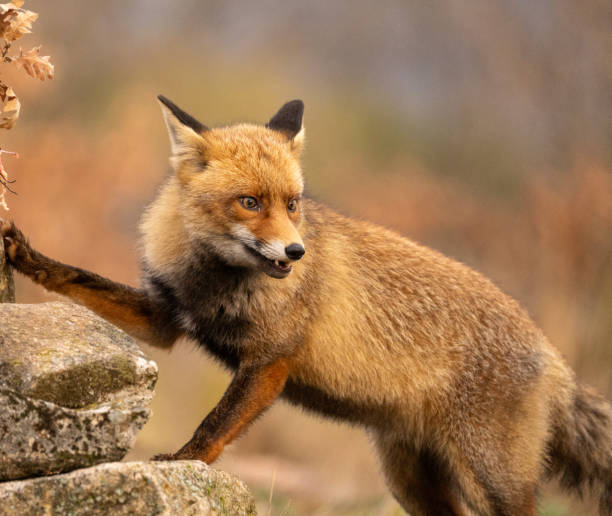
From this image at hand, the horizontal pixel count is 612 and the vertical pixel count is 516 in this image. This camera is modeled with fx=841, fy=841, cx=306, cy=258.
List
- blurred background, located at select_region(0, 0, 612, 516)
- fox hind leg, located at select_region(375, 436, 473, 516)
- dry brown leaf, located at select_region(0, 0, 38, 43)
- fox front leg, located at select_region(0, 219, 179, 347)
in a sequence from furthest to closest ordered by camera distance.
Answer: blurred background, located at select_region(0, 0, 612, 516)
fox hind leg, located at select_region(375, 436, 473, 516)
fox front leg, located at select_region(0, 219, 179, 347)
dry brown leaf, located at select_region(0, 0, 38, 43)

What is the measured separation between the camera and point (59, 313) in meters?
4.95

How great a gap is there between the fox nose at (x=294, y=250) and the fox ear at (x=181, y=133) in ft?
3.81

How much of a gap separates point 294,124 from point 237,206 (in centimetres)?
128

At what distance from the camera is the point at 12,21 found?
5.02 m

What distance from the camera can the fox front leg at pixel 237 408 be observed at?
5.48 meters

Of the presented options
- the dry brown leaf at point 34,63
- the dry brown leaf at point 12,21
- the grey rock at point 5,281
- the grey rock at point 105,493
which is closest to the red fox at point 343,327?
the grey rock at point 5,281

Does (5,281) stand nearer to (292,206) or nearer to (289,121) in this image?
(292,206)

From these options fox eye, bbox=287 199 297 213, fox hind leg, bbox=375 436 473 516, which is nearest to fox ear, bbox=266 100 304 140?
fox eye, bbox=287 199 297 213

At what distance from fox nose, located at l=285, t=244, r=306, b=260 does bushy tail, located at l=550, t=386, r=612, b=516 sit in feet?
10.6

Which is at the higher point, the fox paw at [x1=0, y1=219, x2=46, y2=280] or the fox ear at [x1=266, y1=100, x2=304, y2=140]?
the fox ear at [x1=266, y1=100, x2=304, y2=140]

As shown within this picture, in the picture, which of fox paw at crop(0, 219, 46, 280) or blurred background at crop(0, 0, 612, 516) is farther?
blurred background at crop(0, 0, 612, 516)

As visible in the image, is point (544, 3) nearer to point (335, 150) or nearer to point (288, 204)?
point (335, 150)

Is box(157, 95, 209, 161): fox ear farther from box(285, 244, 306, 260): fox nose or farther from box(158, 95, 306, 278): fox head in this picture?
box(285, 244, 306, 260): fox nose

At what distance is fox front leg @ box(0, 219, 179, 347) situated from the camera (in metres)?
5.82
